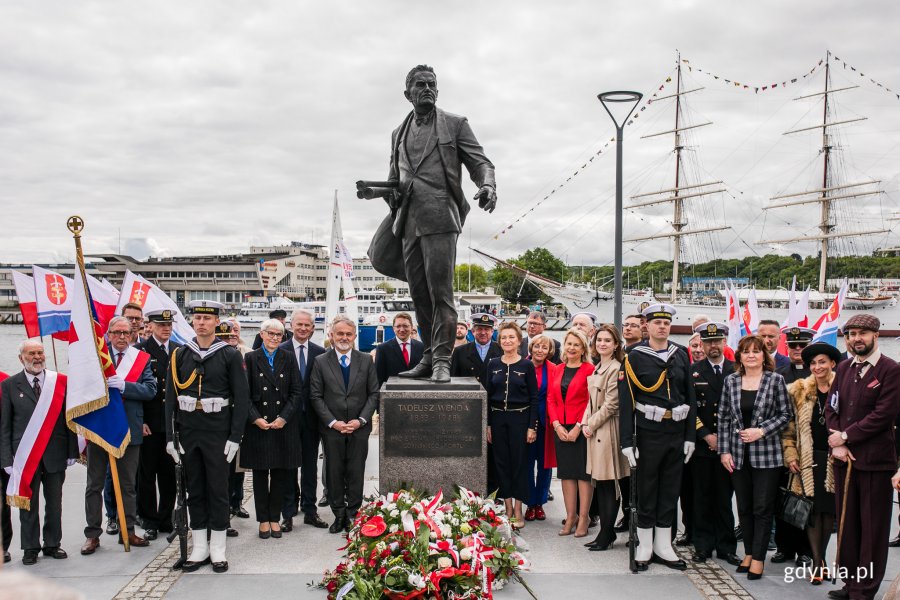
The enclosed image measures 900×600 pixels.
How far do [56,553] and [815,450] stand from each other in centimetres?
628

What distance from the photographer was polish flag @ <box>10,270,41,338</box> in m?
8.61

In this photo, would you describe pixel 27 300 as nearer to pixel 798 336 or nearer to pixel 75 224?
pixel 75 224

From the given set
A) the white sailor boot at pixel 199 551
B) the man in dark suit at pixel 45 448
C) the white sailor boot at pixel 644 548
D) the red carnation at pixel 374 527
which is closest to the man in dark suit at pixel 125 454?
the man in dark suit at pixel 45 448

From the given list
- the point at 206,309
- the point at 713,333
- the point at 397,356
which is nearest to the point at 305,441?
the point at 397,356

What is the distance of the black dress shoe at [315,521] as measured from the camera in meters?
6.60

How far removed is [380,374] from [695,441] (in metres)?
3.34

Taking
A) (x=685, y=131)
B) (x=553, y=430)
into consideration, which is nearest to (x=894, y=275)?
(x=685, y=131)

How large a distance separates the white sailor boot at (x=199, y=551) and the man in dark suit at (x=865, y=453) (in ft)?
15.9

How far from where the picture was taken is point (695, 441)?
18.9 feet

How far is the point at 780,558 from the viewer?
18.7ft

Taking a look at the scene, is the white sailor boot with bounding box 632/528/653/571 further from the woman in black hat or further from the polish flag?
the polish flag

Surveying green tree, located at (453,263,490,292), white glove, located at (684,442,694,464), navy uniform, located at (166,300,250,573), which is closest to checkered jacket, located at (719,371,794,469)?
white glove, located at (684,442,694,464)

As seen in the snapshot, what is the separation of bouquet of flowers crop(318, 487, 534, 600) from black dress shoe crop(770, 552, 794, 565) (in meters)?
2.30

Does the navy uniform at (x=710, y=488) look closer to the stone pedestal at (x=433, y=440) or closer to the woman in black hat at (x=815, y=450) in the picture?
the woman in black hat at (x=815, y=450)
